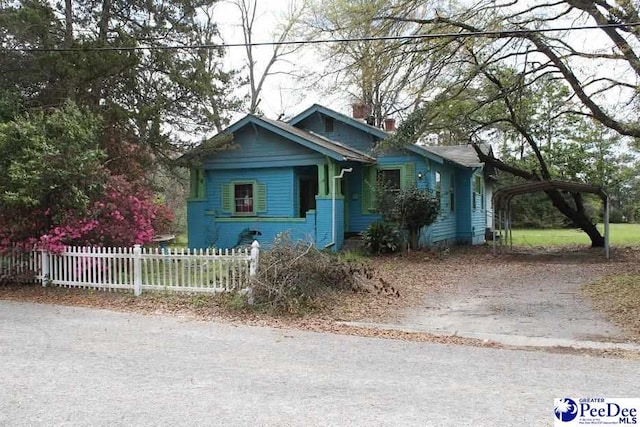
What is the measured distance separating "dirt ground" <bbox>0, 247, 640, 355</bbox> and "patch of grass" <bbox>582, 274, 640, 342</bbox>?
0.07 m

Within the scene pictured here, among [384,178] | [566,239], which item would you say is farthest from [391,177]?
[566,239]

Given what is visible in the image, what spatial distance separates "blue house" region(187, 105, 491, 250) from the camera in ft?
56.2

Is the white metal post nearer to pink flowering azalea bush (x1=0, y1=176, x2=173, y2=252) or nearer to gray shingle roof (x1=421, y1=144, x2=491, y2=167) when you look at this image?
pink flowering azalea bush (x1=0, y1=176, x2=173, y2=252)

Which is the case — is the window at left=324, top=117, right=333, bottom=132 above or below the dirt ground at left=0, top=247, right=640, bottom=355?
above

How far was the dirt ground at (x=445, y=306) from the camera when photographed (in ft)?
24.0

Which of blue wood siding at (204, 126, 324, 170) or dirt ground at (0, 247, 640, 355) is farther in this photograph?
blue wood siding at (204, 126, 324, 170)

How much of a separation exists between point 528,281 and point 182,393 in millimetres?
9471

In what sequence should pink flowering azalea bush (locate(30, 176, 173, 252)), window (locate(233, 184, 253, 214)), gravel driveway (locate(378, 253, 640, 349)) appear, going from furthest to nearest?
window (locate(233, 184, 253, 214)), pink flowering azalea bush (locate(30, 176, 173, 252)), gravel driveway (locate(378, 253, 640, 349))

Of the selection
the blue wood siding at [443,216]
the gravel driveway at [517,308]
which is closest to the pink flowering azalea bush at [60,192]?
the gravel driveway at [517,308]

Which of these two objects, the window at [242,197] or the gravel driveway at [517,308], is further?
the window at [242,197]

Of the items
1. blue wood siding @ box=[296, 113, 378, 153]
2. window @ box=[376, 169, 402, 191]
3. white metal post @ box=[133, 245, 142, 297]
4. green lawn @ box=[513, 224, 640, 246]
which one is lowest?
green lawn @ box=[513, 224, 640, 246]

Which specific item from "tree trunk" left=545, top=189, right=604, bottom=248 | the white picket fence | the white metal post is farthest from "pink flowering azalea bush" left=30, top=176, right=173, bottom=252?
"tree trunk" left=545, top=189, right=604, bottom=248

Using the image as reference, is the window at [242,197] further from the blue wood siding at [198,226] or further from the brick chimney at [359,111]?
the brick chimney at [359,111]

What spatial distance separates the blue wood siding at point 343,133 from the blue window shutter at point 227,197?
12.3ft
